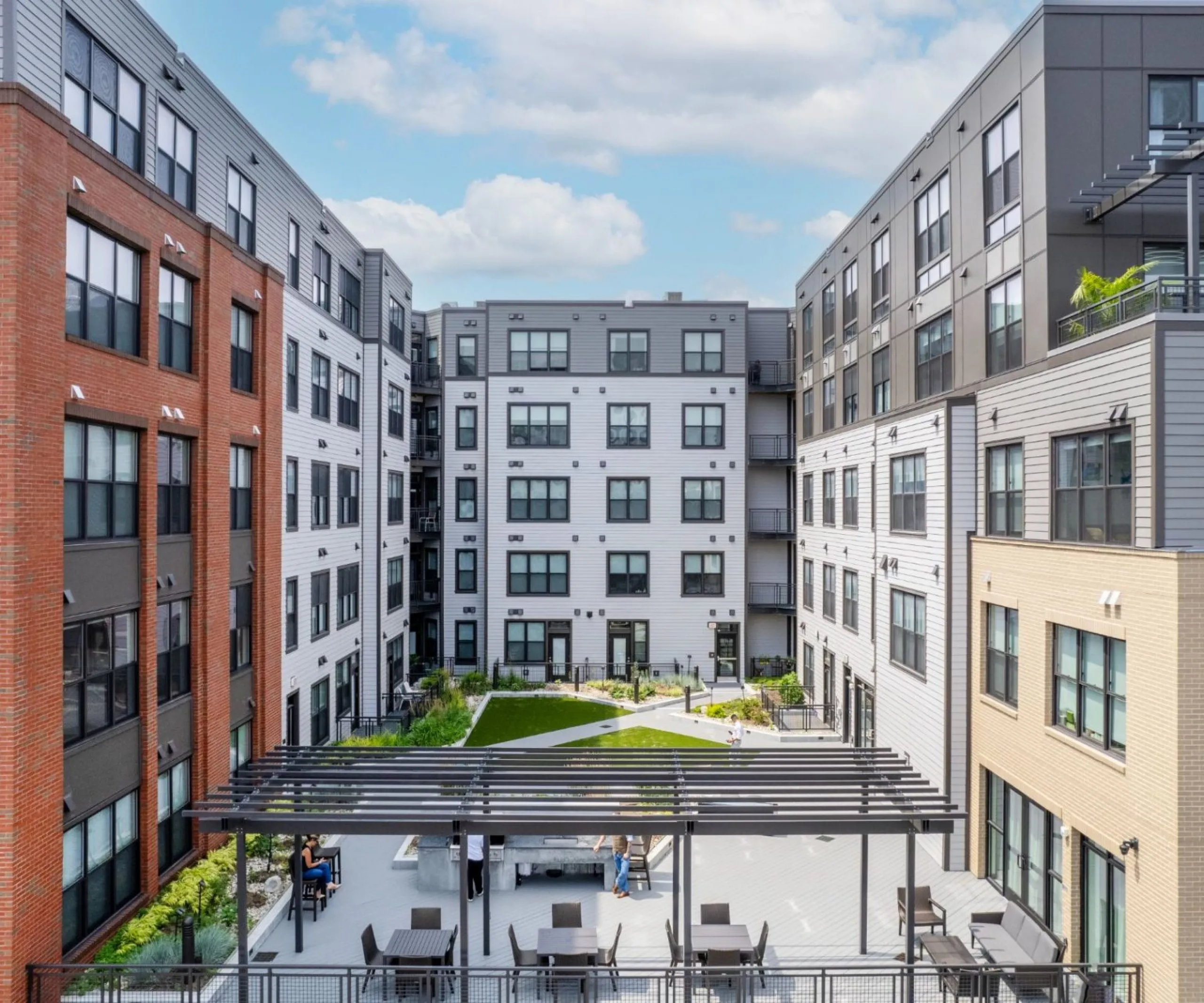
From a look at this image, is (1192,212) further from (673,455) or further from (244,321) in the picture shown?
(673,455)

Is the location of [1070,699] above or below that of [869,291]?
below

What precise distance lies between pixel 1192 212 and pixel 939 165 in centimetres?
787

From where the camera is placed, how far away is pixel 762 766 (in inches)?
580

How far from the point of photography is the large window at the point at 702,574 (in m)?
35.8

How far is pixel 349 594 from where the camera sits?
1062 inches

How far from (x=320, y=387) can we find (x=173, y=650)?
34.5 ft

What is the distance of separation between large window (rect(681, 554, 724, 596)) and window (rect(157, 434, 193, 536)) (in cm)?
2232

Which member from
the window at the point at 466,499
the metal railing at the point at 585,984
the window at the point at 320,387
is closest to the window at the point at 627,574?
the window at the point at 466,499

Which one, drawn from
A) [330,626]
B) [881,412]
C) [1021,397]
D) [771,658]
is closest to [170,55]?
[330,626]

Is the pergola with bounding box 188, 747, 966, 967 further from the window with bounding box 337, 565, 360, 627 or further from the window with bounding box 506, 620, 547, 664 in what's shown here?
the window with bounding box 506, 620, 547, 664

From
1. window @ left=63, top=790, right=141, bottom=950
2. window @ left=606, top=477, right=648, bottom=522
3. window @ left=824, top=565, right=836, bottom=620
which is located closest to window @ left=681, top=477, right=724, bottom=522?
window @ left=606, top=477, right=648, bottom=522

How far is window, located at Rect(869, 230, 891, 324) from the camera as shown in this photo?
23016mm

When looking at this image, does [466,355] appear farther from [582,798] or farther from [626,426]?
[582,798]

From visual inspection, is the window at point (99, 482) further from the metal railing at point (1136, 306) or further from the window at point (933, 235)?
the window at point (933, 235)
